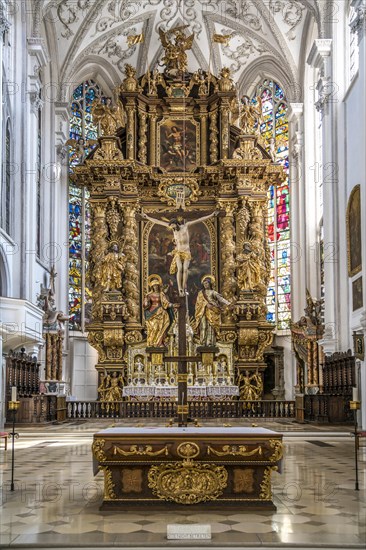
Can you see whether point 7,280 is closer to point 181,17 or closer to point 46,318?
point 46,318

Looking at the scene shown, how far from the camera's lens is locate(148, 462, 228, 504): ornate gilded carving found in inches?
294

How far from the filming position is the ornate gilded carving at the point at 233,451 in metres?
7.48

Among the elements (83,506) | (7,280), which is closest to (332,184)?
(7,280)

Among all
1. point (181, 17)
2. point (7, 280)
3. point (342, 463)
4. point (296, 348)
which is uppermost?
point (181, 17)

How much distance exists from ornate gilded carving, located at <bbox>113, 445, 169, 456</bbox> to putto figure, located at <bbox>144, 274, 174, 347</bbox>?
1846 centimetres

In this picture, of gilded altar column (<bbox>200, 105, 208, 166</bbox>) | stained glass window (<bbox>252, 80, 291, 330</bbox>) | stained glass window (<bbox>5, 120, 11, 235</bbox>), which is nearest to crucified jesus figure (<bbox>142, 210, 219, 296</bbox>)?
gilded altar column (<bbox>200, 105, 208, 166</bbox>)

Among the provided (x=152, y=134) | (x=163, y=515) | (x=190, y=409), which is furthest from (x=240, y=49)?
(x=163, y=515)

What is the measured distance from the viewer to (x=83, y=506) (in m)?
7.59

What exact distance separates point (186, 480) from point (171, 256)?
20.1 m

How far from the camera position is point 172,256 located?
2731cm

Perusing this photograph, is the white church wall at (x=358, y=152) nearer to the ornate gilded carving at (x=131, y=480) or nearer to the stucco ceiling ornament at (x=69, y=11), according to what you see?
the ornate gilded carving at (x=131, y=480)

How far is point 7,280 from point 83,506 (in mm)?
15460

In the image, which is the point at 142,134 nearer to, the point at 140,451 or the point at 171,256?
the point at 171,256

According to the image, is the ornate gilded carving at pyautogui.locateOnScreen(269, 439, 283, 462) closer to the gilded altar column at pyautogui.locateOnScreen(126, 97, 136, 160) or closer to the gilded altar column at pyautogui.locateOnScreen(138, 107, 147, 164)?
the gilded altar column at pyautogui.locateOnScreen(126, 97, 136, 160)
